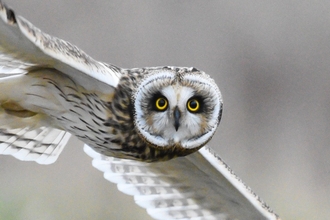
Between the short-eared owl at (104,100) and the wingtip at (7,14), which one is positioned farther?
the short-eared owl at (104,100)

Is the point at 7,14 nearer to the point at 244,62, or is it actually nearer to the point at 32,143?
the point at 32,143

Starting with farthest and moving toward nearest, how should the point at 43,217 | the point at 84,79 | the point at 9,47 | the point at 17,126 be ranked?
the point at 43,217
the point at 17,126
the point at 84,79
the point at 9,47

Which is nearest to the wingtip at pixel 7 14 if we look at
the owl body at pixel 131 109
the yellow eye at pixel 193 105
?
the owl body at pixel 131 109

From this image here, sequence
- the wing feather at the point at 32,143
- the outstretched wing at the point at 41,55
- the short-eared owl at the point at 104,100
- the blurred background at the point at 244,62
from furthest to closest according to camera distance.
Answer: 1. the blurred background at the point at 244,62
2. the wing feather at the point at 32,143
3. the short-eared owl at the point at 104,100
4. the outstretched wing at the point at 41,55

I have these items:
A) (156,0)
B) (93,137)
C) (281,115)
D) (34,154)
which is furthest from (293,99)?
(93,137)

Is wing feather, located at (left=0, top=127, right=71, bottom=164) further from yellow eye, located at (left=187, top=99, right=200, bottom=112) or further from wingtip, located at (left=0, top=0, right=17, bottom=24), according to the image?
wingtip, located at (left=0, top=0, right=17, bottom=24)

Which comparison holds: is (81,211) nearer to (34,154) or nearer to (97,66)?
(34,154)

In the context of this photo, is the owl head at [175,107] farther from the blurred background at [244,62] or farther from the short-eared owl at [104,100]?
the blurred background at [244,62]
